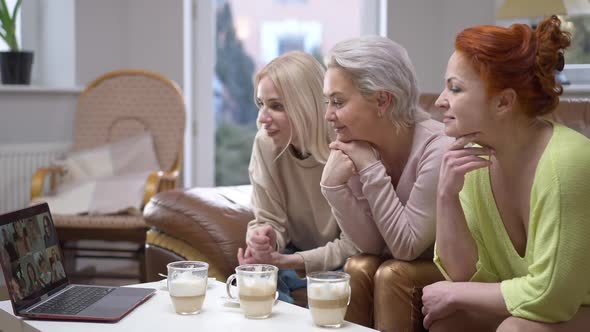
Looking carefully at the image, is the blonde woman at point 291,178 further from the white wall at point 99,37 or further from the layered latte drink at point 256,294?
the white wall at point 99,37

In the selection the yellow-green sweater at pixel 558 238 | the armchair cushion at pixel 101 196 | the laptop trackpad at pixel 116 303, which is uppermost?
the yellow-green sweater at pixel 558 238

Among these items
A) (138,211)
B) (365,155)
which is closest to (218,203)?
(365,155)

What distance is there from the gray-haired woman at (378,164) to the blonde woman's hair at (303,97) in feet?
0.70

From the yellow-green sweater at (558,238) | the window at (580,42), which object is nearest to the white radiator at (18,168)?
the window at (580,42)

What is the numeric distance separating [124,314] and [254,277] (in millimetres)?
279

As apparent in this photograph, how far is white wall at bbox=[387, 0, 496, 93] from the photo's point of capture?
4.48 metres

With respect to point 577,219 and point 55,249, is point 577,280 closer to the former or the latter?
point 577,219

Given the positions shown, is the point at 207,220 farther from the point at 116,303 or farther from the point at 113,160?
the point at 113,160

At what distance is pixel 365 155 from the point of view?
6.53ft

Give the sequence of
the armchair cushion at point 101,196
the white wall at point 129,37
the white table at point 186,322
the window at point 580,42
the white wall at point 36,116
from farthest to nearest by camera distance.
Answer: the white wall at point 129,37 → the white wall at point 36,116 → the window at point 580,42 → the armchair cushion at point 101,196 → the white table at point 186,322

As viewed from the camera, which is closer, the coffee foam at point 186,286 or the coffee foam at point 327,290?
the coffee foam at point 327,290

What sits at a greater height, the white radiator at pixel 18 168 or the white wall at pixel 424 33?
the white wall at pixel 424 33

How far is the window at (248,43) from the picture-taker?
187 inches

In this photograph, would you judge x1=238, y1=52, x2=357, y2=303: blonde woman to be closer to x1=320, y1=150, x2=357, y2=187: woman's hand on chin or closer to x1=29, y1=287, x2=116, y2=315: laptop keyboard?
x1=320, y1=150, x2=357, y2=187: woman's hand on chin
